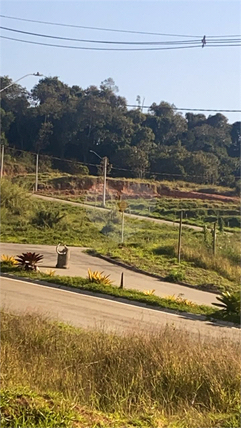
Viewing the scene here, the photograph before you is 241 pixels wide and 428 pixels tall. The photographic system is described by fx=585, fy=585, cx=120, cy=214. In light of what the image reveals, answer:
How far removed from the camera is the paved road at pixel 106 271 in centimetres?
1736

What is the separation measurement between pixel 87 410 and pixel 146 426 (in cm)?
51

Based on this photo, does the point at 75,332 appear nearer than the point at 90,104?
Yes

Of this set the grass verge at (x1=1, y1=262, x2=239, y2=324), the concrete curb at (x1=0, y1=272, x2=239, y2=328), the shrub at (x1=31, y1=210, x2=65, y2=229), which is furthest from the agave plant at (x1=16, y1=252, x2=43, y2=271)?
the shrub at (x1=31, y1=210, x2=65, y2=229)

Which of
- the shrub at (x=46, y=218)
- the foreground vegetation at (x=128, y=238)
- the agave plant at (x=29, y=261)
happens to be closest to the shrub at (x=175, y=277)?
the foreground vegetation at (x=128, y=238)

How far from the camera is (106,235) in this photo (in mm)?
29109

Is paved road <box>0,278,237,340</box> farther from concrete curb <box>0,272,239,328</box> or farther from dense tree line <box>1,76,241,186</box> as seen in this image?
dense tree line <box>1,76,241,186</box>

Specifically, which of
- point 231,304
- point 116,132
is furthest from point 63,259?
point 116,132

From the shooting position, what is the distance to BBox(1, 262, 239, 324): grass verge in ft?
45.4

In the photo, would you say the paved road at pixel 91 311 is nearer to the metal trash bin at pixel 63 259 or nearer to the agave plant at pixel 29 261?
the agave plant at pixel 29 261

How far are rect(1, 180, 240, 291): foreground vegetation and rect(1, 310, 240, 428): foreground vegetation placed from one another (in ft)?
37.3

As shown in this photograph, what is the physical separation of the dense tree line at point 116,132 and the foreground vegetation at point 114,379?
68.2 ft

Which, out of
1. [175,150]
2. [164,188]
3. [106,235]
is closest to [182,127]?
[175,150]

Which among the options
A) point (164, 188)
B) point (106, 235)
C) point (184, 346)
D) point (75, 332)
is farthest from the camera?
point (164, 188)

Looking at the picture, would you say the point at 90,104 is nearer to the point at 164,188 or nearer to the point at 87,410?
the point at 164,188
